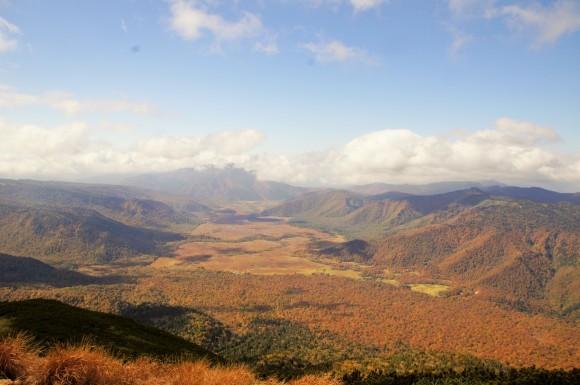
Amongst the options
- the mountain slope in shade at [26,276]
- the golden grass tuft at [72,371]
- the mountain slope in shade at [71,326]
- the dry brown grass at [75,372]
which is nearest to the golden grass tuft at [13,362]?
the dry brown grass at [75,372]

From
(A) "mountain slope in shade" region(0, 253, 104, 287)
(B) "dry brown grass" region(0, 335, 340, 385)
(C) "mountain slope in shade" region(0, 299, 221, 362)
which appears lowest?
(A) "mountain slope in shade" region(0, 253, 104, 287)

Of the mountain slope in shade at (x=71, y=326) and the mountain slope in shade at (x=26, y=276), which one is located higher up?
the mountain slope in shade at (x=71, y=326)

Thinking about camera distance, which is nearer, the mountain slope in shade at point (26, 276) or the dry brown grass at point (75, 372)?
the dry brown grass at point (75, 372)

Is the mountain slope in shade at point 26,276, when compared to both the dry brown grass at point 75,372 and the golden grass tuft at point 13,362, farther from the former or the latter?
the dry brown grass at point 75,372

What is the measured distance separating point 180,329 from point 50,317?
231ft

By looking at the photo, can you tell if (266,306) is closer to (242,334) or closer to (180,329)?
(242,334)

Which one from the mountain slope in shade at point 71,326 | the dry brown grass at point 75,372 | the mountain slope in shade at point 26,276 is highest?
the dry brown grass at point 75,372

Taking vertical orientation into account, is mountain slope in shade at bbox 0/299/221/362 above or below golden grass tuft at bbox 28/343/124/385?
below

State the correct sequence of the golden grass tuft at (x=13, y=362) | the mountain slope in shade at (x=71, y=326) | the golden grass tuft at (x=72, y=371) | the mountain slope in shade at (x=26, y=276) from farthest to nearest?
the mountain slope in shade at (x=26, y=276) → the mountain slope in shade at (x=71, y=326) → the golden grass tuft at (x=13, y=362) → the golden grass tuft at (x=72, y=371)

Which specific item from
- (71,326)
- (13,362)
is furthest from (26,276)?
(13,362)

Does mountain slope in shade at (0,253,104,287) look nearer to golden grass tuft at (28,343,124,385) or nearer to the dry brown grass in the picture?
the dry brown grass

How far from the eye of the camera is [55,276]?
652 ft

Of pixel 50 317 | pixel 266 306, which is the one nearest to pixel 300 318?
pixel 266 306

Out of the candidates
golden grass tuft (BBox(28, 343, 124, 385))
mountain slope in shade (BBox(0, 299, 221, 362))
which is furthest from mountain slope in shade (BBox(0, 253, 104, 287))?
golden grass tuft (BBox(28, 343, 124, 385))
